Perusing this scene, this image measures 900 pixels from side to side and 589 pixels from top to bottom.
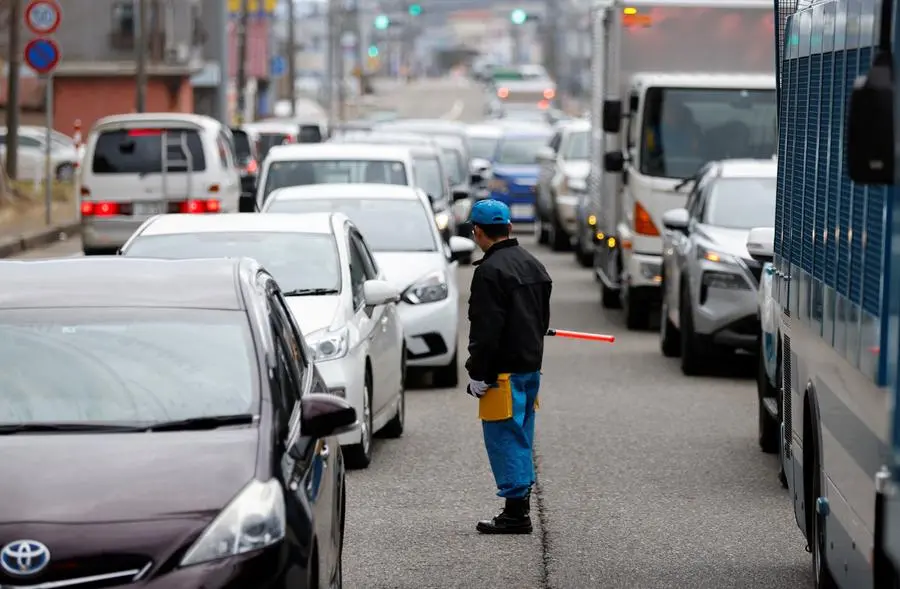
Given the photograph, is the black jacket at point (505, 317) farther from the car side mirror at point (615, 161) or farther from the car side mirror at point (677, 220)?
the car side mirror at point (615, 161)

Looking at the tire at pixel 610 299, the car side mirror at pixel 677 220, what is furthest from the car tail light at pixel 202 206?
the car side mirror at pixel 677 220

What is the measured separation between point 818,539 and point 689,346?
8.41m

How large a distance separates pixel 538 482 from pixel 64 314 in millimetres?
4690

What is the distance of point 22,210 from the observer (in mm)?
36688

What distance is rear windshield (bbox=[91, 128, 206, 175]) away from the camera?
25.4 metres

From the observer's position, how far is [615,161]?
19.9m

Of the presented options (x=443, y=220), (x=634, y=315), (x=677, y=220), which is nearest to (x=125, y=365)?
(x=677, y=220)

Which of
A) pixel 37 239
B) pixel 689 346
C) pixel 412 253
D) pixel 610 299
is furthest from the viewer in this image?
pixel 37 239

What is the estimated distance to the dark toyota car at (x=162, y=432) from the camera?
5453mm

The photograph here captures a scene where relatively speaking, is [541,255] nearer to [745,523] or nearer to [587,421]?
[587,421]

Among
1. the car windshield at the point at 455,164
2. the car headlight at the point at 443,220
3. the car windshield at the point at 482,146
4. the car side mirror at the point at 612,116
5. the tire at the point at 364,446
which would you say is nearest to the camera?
the tire at the point at 364,446

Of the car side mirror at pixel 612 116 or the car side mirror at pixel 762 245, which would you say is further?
the car side mirror at pixel 612 116

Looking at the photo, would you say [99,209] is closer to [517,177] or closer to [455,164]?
[455,164]

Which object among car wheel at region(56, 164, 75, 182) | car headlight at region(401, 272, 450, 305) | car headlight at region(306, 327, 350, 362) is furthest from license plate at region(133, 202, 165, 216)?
car wheel at region(56, 164, 75, 182)
